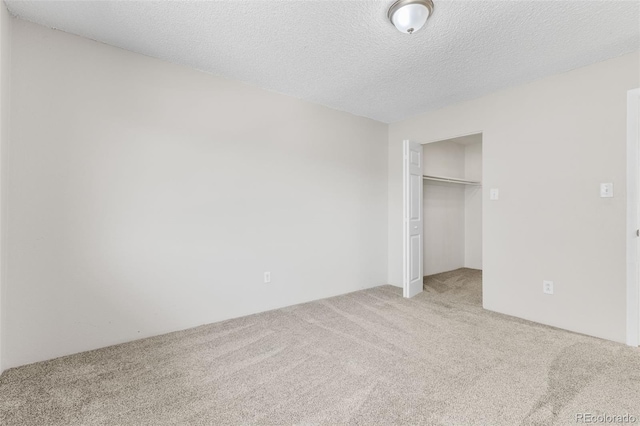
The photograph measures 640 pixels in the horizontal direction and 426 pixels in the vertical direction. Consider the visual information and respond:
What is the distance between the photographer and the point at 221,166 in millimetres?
2797

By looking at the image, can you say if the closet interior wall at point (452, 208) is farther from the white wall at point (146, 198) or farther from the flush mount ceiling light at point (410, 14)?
the flush mount ceiling light at point (410, 14)

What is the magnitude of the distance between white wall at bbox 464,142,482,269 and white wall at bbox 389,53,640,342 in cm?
243

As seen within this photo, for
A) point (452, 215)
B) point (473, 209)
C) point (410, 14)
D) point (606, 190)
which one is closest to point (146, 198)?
point (410, 14)

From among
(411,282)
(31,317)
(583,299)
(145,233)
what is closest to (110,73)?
(145,233)

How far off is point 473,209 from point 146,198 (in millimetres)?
5454

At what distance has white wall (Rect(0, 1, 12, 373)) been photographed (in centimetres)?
182

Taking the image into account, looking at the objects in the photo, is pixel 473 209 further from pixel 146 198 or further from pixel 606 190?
pixel 146 198

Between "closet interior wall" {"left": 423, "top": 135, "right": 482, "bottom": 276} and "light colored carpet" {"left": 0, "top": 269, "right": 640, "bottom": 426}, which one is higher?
"closet interior wall" {"left": 423, "top": 135, "right": 482, "bottom": 276}

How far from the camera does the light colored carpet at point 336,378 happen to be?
1.52 meters

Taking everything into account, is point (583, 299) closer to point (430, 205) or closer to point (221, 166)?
point (430, 205)

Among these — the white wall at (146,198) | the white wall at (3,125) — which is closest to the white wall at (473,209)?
the white wall at (146,198)

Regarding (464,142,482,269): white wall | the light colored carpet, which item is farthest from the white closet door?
(464,142,482,269): white wall

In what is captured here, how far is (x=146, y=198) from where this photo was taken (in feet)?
7.95

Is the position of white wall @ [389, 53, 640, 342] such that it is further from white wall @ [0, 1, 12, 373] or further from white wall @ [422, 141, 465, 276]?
white wall @ [0, 1, 12, 373]
